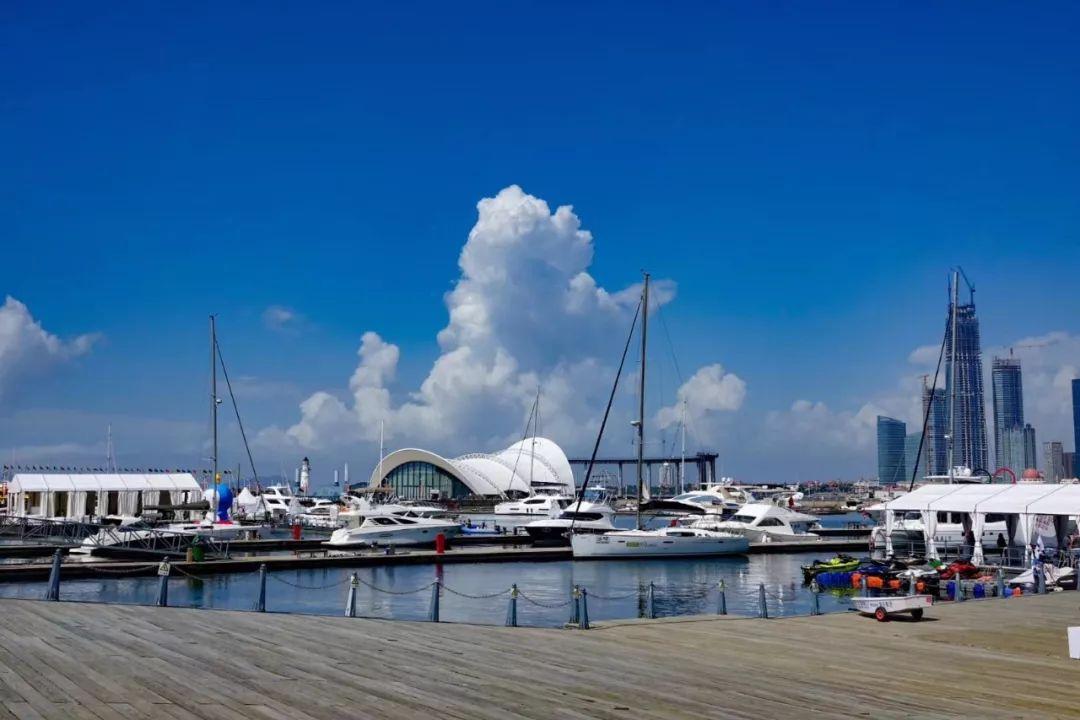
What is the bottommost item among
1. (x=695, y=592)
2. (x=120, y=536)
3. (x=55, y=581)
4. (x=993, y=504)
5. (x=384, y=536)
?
(x=695, y=592)

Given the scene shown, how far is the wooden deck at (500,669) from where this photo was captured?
11.4m

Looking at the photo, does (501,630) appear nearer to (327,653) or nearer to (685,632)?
(685,632)

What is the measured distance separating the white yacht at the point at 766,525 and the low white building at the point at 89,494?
45.8 meters

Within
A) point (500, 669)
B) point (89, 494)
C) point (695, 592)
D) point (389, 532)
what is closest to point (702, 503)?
point (389, 532)

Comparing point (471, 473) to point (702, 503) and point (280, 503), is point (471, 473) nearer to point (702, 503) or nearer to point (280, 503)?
point (702, 503)

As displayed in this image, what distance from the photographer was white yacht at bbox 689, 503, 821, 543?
7188cm

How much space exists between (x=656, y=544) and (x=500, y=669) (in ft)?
158

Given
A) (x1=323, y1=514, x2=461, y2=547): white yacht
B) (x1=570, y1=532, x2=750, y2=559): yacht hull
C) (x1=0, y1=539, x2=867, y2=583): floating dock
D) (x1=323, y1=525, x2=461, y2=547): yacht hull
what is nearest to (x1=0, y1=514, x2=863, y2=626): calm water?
(x1=0, y1=539, x2=867, y2=583): floating dock

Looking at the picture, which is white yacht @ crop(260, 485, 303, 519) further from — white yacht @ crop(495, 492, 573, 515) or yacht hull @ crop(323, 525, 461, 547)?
yacht hull @ crop(323, 525, 461, 547)

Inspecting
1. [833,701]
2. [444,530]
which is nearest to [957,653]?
[833,701]

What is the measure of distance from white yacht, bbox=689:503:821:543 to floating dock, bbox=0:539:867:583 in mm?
1329

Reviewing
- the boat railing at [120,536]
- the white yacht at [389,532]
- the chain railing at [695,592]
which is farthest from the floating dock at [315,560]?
the boat railing at [120,536]

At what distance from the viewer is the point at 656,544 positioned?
2422 inches

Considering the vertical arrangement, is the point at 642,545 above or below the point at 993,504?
below
